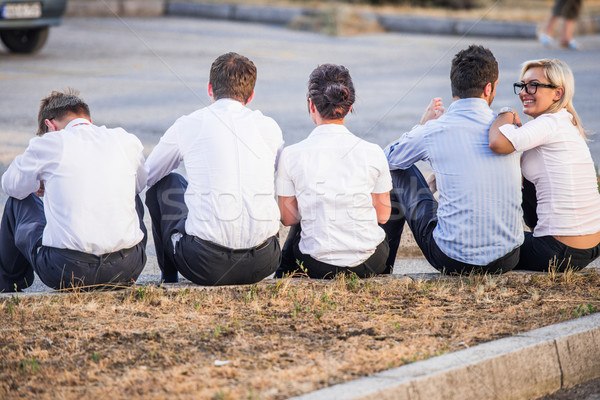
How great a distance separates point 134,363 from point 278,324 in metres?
0.75

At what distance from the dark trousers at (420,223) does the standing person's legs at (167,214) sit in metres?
1.24

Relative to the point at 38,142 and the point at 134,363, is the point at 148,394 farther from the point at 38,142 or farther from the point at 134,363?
the point at 38,142

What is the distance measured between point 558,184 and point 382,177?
3.25ft

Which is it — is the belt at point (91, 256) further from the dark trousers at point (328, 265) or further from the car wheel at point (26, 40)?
the car wheel at point (26, 40)

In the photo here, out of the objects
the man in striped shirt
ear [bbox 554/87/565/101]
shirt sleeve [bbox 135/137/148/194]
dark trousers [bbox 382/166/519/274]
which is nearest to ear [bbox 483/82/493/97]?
the man in striped shirt

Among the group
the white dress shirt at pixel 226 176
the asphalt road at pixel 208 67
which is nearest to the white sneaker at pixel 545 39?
the asphalt road at pixel 208 67

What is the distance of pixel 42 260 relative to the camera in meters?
4.04

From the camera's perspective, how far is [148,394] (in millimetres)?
2982

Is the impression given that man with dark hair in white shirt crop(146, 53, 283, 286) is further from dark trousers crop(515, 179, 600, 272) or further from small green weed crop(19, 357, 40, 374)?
dark trousers crop(515, 179, 600, 272)

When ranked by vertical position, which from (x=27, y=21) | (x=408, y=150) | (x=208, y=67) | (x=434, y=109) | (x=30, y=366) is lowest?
(x=30, y=366)

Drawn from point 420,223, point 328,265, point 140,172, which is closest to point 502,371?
point 328,265

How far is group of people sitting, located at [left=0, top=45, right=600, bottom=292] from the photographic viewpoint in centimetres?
403

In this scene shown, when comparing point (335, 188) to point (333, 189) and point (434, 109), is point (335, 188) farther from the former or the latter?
point (434, 109)

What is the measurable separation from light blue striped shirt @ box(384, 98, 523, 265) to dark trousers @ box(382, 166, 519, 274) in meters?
0.05
